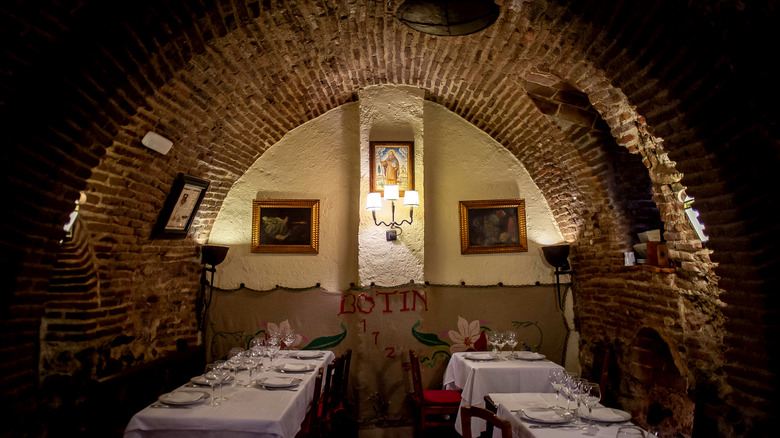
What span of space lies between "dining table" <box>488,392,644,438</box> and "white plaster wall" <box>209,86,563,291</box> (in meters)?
2.31

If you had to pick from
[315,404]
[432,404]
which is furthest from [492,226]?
[315,404]

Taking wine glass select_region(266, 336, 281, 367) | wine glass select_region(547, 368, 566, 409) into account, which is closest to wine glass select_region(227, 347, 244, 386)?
wine glass select_region(266, 336, 281, 367)

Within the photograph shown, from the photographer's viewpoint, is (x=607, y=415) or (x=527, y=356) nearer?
(x=607, y=415)

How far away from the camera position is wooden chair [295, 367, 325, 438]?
293 centimetres

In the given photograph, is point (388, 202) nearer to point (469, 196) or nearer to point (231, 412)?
point (469, 196)

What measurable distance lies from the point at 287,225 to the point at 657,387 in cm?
411

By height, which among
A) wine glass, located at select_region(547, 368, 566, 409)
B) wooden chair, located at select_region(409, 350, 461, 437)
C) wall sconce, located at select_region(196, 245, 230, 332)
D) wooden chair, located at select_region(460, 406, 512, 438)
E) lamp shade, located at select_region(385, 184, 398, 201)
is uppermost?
lamp shade, located at select_region(385, 184, 398, 201)

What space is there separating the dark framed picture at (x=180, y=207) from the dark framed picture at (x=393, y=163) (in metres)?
1.84

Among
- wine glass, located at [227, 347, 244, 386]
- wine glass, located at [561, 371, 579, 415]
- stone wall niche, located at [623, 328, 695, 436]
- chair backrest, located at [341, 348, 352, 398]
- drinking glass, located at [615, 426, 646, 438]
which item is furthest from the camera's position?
chair backrest, located at [341, 348, 352, 398]

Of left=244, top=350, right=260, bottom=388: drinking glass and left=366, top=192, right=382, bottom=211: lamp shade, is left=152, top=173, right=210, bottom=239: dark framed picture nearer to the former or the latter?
left=244, top=350, right=260, bottom=388: drinking glass

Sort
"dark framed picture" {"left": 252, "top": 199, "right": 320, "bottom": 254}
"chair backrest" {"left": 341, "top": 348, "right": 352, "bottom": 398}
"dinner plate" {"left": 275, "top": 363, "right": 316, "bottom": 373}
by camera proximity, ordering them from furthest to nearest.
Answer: "dark framed picture" {"left": 252, "top": 199, "right": 320, "bottom": 254}
"chair backrest" {"left": 341, "top": 348, "right": 352, "bottom": 398}
"dinner plate" {"left": 275, "top": 363, "right": 316, "bottom": 373}

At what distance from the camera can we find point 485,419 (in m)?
2.29

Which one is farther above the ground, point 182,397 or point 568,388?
point 568,388

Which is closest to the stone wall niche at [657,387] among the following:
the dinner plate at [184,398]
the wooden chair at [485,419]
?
the wooden chair at [485,419]
